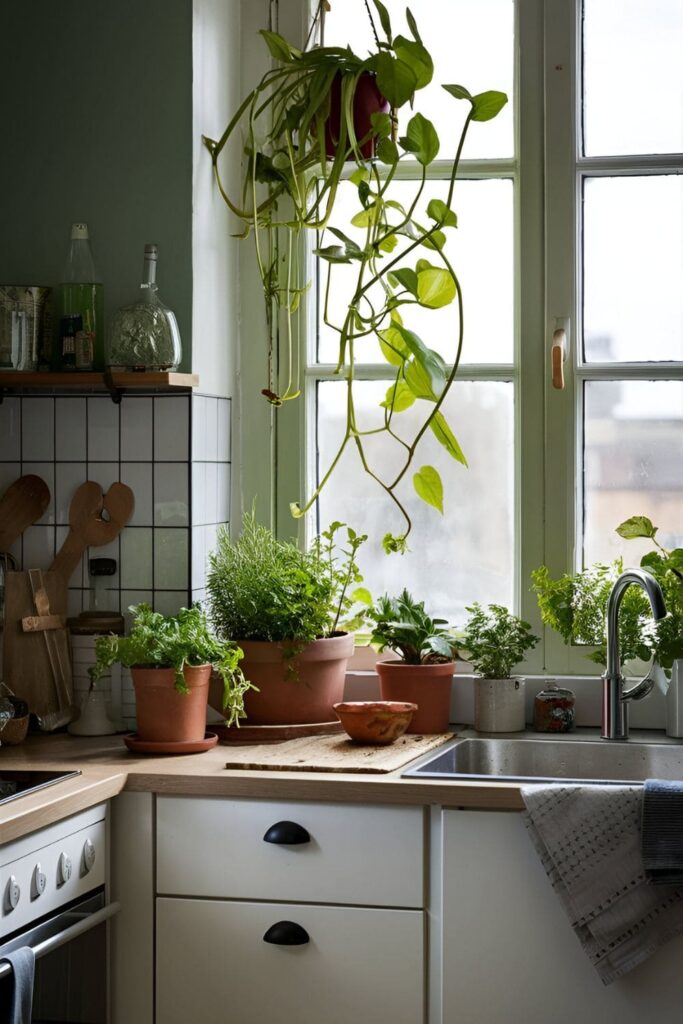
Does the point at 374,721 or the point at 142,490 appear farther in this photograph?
the point at 142,490

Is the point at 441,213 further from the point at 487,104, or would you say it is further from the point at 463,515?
the point at 463,515

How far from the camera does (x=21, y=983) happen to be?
1.87 meters

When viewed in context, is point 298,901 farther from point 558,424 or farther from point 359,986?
point 558,424

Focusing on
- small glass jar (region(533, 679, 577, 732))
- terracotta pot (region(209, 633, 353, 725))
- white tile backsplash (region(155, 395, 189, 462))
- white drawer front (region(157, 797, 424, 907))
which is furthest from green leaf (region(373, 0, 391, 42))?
white drawer front (region(157, 797, 424, 907))

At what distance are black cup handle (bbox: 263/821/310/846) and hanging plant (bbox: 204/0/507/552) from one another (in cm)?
69

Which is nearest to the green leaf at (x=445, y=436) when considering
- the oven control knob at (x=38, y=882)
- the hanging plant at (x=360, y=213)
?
the hanging plant at (x=360, y=213)

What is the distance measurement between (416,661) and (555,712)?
291mm

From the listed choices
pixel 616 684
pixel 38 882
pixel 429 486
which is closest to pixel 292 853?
pixel 38 882

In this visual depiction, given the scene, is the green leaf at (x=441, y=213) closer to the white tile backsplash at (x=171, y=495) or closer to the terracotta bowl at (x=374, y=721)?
the white tile backsplash at (x=171, y=495)

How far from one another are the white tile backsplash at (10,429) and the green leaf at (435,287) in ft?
2.78

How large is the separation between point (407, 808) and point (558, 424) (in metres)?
0.96

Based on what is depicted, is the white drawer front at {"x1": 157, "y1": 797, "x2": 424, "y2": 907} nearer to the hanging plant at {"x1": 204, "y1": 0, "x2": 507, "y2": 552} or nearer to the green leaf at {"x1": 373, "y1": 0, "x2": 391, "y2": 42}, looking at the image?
the hanging plant at {"x1": 204, "y1": 0, "x2": 507, "y2": 552}

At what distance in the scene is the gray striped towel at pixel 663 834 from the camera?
6.75 feet

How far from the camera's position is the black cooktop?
2082mm
